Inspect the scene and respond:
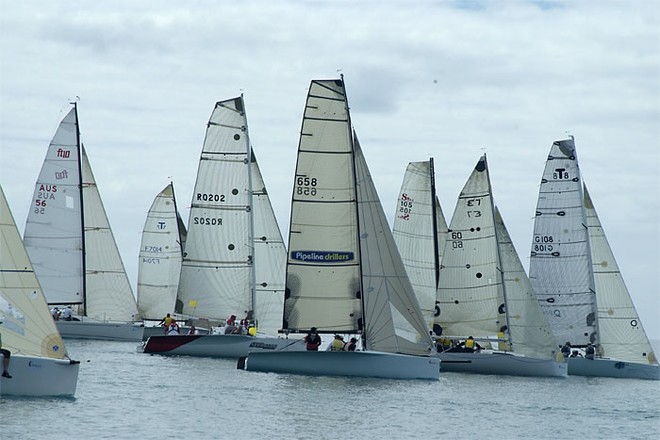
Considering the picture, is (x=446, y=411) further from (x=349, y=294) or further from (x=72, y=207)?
(x=72, y=207)

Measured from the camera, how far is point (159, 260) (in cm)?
5766

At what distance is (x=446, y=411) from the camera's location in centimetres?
2941

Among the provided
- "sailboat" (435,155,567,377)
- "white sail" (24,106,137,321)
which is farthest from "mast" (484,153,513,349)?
"white sail" (24,106,137,321)

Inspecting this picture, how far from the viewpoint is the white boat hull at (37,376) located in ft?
83.7

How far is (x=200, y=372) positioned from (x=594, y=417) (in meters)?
11.5

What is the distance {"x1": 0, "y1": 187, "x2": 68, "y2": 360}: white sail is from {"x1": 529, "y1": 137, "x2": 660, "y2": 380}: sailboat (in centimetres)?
2511

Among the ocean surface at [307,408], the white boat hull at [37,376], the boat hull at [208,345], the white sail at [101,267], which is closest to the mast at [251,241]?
the boat hull at [208,345]

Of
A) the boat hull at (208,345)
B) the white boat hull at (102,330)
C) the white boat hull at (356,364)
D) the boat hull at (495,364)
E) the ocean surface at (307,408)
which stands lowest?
the ocean surface at (307,408)

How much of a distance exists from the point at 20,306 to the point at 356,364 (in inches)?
411

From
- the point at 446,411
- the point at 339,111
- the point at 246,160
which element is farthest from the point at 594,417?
the point at 246,160

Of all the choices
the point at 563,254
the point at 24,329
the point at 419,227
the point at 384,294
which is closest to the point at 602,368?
the point at 563,254

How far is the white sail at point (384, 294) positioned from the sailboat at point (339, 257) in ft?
0.09

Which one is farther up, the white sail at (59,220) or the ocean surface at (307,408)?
the white sail at (59,220)

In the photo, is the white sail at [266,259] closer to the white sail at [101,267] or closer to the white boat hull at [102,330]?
the white boat hull at [102,330]
